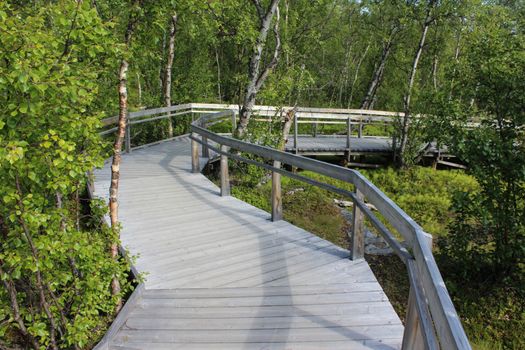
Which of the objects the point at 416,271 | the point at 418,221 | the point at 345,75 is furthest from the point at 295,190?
the point at 345,75

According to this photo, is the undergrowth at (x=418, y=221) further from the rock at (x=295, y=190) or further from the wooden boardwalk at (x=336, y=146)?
the wooden boardwalk at (x=336, y=146)

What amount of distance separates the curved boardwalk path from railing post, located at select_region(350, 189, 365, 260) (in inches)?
4.3

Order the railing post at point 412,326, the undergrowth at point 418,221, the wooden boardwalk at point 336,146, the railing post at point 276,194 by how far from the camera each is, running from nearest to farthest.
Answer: the railing post at point 412,326 → the railing post at point 276,194 → the undergrowth at point 418,221 → the wooden boardwalk at point 336,146

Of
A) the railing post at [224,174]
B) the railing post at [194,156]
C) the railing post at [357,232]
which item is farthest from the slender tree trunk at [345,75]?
the railing post at [357,232]

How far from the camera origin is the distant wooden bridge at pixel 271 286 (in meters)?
2.74

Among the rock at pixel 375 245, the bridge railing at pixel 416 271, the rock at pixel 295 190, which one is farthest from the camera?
the rock at pixel 295 190

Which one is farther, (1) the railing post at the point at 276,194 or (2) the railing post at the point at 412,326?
(1) the railing post at the point at 276,194

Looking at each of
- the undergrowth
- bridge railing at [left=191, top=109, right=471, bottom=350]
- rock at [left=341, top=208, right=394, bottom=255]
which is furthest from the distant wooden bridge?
rock at [left=341, top=208, right=394, bottom=255]

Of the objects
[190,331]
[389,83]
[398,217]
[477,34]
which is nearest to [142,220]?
[190,331]

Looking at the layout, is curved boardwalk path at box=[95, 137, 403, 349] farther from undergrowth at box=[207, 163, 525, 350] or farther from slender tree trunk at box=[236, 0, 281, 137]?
slender tree trunk at box=[236, 0, 281, 137]

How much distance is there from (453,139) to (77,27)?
6.68m

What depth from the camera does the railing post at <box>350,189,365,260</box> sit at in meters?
4.36

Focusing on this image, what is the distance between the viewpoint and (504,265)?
24.8 feet

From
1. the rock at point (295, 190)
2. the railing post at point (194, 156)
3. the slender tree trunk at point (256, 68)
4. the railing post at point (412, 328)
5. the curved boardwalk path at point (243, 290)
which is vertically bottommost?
the rock at point (295, 190)
